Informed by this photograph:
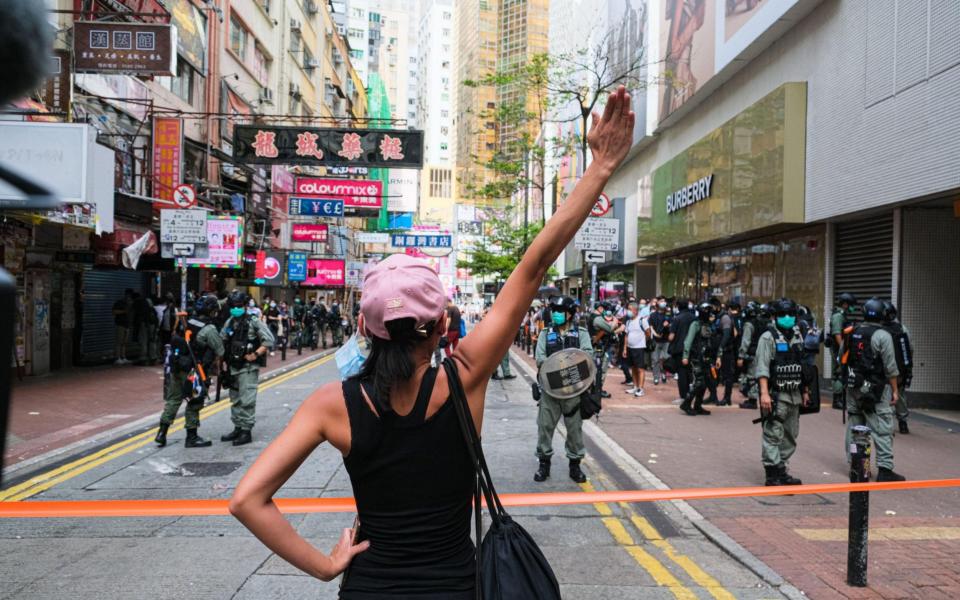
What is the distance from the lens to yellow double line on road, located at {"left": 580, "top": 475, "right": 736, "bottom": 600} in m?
4.66

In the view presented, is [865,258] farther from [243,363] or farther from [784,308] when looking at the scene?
[243,363]

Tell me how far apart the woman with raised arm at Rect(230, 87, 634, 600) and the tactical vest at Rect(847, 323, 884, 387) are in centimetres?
681

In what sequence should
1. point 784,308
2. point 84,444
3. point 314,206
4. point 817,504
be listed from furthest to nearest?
1. point 314,206
2. point 84,444
3. point 784,308
4. point 817,504

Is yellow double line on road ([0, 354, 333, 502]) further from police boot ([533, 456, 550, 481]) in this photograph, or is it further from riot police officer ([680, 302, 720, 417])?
riot police officer ([680, 302, 720, 417])

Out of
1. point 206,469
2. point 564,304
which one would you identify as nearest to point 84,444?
point 206,469

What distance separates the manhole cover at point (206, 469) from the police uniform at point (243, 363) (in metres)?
1.21

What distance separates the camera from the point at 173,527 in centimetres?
Answer: 593

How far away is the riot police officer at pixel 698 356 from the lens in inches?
478

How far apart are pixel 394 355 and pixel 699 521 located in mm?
5157

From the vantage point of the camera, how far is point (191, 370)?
9.14 metres

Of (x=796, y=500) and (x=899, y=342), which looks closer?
(x=796, y=500)

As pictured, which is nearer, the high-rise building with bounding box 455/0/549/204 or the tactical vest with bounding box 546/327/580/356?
the tactical vest with bounding box 546/327/580/356

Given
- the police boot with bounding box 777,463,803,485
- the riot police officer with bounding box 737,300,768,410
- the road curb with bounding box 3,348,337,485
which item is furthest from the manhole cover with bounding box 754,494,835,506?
the road curb with bounding box 3,348,337,485

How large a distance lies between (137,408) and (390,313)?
40.2ft
